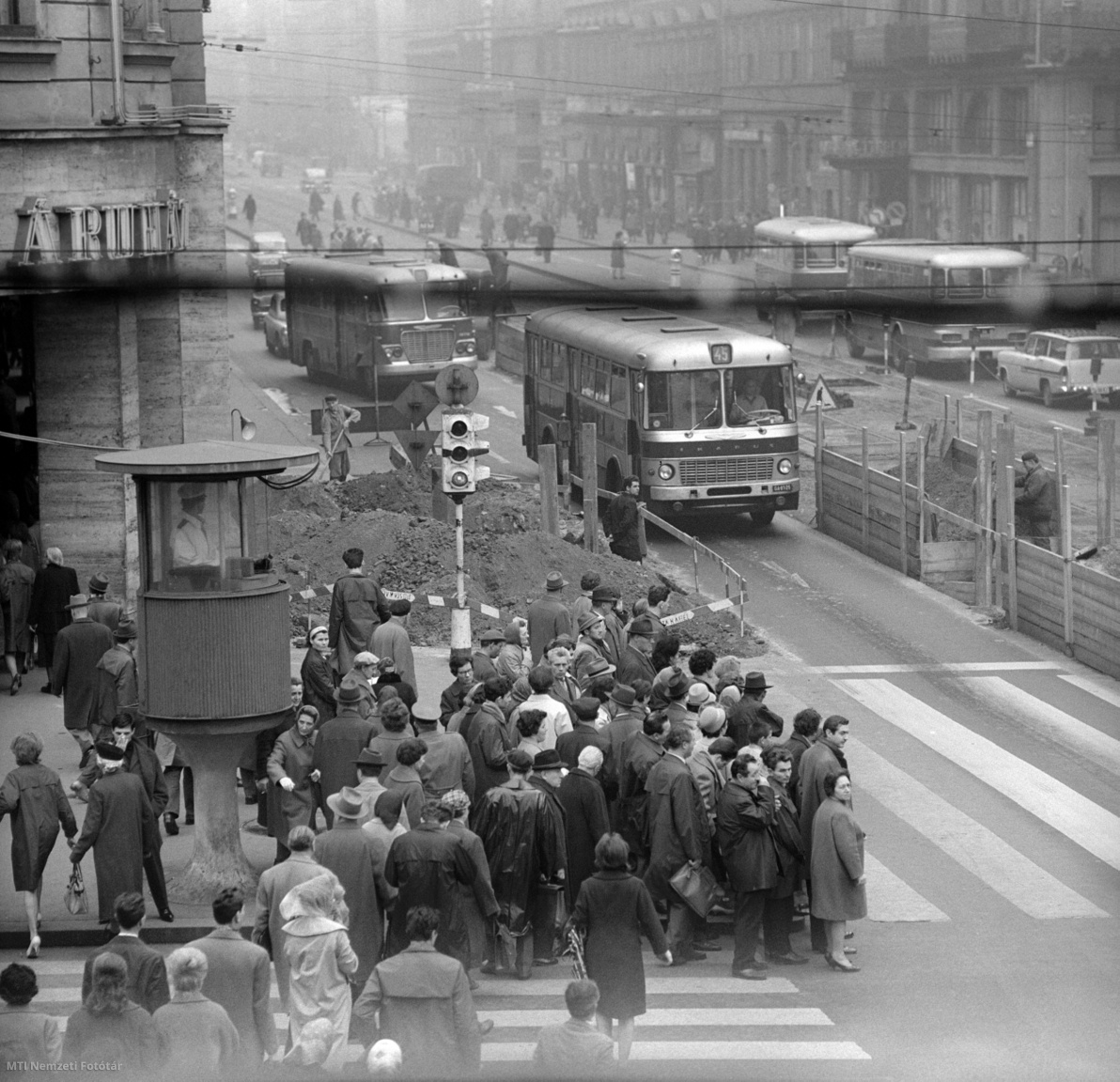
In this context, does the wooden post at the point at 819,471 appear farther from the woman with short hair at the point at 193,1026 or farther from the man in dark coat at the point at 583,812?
the woman with short hair at the point at 193,1026

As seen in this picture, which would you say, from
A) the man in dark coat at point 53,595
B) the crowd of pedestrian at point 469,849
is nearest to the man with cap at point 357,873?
the crowd of pedestrian at point 469,849

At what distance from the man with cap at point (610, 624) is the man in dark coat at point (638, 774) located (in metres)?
3.17

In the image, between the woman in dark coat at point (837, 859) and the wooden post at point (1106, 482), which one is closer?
the woman in dark coat at point (837, 859)

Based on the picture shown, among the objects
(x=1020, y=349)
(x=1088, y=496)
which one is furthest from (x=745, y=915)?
(x=1020, y=349)

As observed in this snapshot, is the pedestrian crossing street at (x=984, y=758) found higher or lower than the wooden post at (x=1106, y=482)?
lower

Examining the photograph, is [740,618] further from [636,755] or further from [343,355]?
[343,355]

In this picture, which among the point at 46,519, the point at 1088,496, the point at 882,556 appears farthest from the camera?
the point at 1088,496

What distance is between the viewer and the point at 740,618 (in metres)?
19.3

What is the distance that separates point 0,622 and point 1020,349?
26.2m

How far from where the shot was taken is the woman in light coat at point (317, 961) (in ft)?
26.1

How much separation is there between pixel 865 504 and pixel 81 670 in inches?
474

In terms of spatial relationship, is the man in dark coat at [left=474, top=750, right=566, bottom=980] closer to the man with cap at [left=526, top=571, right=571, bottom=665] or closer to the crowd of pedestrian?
the crowd of pedestrian

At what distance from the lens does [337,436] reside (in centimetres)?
2758

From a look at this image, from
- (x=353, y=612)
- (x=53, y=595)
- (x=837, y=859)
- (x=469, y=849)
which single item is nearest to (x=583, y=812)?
(x=469, y=849)
